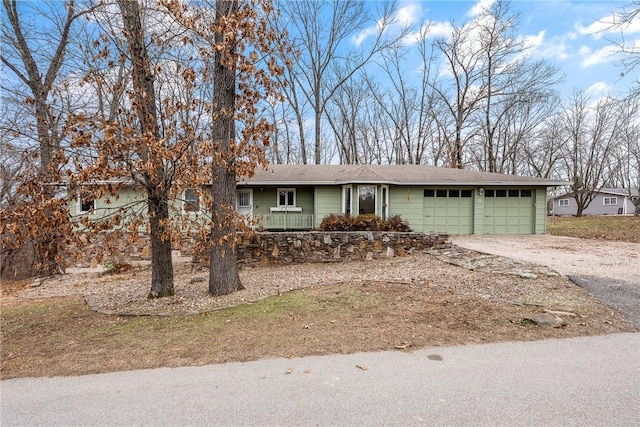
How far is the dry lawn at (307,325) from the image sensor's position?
11.5 feet

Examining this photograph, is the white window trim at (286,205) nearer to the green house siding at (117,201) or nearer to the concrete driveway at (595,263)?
the green house siding at (117,201)

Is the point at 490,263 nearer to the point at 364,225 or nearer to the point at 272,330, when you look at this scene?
the point at 364,225

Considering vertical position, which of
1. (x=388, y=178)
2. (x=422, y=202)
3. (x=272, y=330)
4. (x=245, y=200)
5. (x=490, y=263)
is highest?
(x=388, y=178)

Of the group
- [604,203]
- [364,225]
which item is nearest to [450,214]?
[364,225]

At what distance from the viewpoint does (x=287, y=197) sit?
47.8ft

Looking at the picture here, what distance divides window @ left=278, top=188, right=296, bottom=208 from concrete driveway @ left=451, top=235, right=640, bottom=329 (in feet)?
24.7

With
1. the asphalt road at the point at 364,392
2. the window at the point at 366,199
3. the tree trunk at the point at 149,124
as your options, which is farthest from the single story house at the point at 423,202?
the asphalt road at the point at 364,392

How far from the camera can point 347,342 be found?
3715 millimetres

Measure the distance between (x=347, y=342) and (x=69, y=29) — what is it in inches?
506

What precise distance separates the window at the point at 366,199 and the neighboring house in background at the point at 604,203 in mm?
36068

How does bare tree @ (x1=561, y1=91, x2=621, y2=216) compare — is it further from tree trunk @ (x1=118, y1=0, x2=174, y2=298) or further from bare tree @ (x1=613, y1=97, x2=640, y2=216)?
tree trunk @ (x1=118, y1=0, x2=174, y2=298)

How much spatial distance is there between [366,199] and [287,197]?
3.52m

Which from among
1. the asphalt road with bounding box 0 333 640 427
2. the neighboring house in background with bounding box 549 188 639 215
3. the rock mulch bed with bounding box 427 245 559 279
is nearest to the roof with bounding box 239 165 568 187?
the rock mulch bed with bounding box 427 245 559 279

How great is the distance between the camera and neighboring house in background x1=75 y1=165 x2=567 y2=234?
13891 mm
